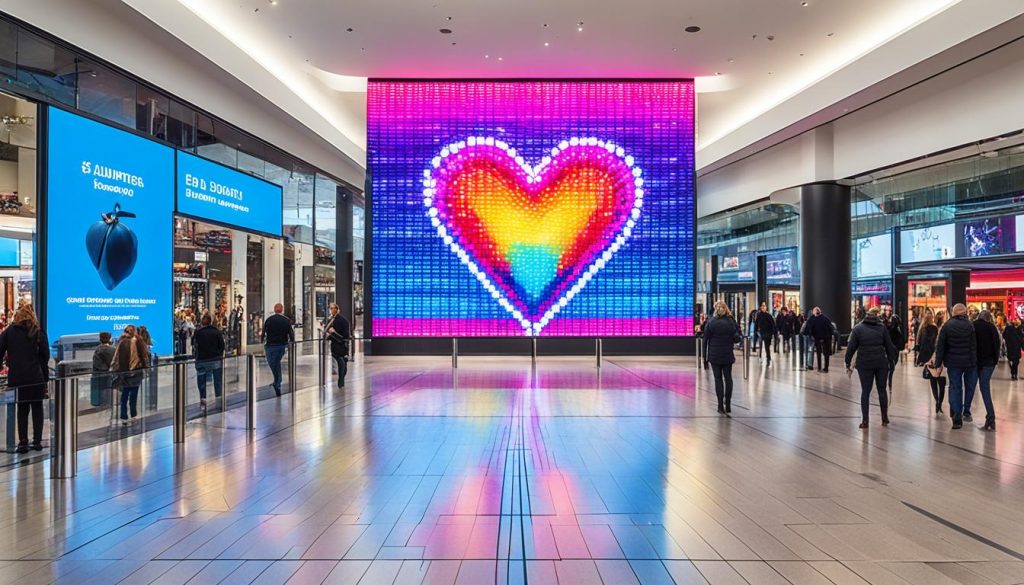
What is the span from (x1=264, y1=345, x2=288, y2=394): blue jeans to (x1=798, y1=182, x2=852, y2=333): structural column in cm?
1540

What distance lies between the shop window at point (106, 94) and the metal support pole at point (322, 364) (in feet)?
17.0

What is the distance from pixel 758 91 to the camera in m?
18.8

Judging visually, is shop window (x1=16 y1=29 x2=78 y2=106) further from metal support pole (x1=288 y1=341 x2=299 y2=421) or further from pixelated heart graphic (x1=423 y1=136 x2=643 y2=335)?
pixelated heart graphic (x1=423 y1=136 x2=643 y2=335)

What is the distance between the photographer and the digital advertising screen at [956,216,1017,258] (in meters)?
17.6

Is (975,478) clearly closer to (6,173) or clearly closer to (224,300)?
(6,173)

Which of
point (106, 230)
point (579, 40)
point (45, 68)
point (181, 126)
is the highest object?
point (579, 40)

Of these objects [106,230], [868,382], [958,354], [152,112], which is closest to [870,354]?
[868,382]

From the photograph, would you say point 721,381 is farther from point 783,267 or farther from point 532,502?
point 783,267

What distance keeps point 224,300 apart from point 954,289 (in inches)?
925

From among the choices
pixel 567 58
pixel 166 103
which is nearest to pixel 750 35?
pixel 567 58

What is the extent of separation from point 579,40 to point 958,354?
10193 mm

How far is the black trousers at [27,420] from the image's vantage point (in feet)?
19.3

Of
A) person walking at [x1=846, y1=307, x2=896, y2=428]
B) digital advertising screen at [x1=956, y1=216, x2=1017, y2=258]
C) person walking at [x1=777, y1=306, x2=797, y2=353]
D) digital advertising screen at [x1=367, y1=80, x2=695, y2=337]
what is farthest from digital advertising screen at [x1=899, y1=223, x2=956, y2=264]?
person walking at [x1=846, y1=307, x2=896, y2=428]

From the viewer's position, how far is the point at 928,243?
20.9m
